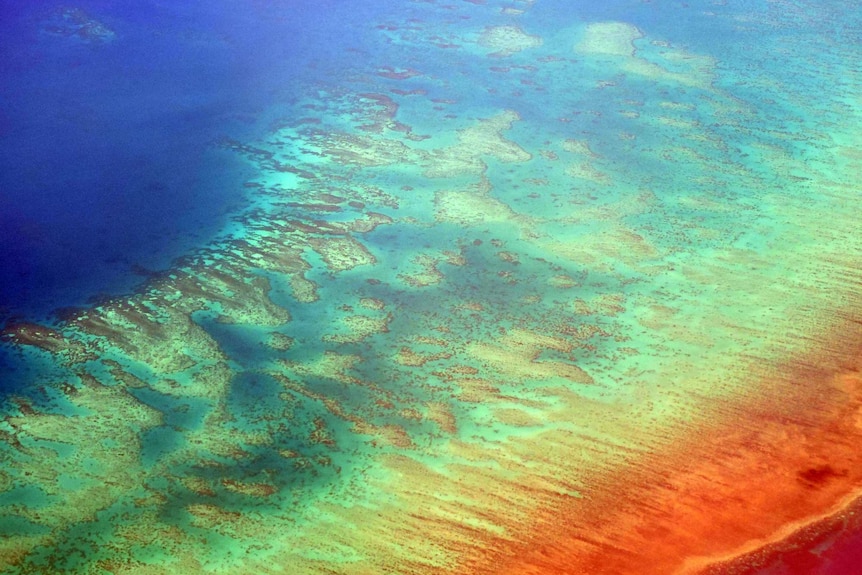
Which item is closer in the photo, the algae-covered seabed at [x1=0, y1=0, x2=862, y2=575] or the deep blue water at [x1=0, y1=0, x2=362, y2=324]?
the algae-covered seabed at [x1=0, y1=0, x2=862, y2=575]

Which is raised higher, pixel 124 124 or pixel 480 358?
pixel 124 124

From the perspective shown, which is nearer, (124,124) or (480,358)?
(480,358)

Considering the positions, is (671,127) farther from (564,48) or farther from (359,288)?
(359,288)

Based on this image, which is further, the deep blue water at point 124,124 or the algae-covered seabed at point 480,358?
the deep blue water at point 124,124
